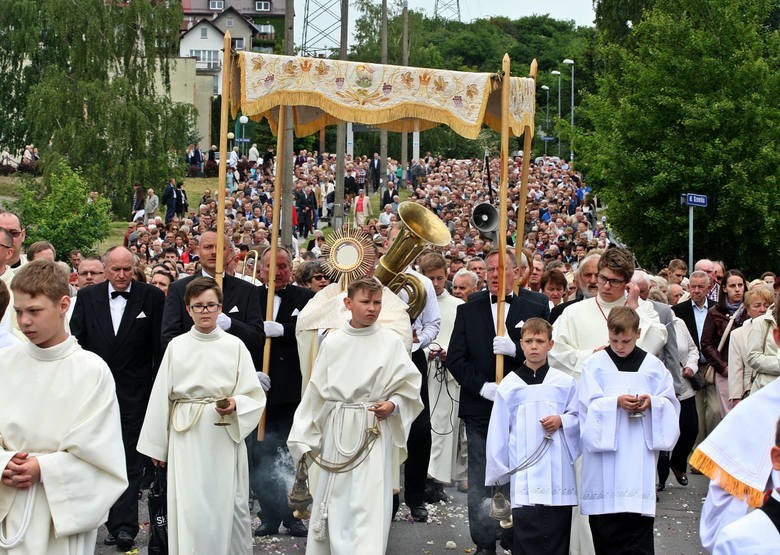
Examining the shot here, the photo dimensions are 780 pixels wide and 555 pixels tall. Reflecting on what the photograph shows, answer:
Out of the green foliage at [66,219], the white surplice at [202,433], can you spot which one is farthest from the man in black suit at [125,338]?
the green foliage at [66,219]

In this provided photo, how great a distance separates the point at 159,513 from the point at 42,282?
3347mm

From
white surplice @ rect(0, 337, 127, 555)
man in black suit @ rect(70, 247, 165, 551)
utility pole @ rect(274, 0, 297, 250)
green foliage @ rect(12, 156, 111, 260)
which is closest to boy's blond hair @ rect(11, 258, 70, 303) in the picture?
white surplice @ rect(0, 337, 127, 555)

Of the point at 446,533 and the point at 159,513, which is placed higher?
the point at 159,513

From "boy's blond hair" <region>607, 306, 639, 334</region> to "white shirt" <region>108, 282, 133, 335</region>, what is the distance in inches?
144

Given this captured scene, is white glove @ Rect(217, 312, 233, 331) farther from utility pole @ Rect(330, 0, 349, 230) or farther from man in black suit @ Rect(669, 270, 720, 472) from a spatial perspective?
utility pole @ Rect(330, 0, 349, 230)

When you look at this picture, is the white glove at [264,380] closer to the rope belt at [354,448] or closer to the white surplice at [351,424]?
the white surplice at [351,424]

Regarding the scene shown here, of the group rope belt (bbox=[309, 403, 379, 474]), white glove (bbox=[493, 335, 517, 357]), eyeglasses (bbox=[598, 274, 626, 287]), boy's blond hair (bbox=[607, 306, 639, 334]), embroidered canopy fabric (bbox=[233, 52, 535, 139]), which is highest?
embroidered canopy fabric (bbox=[233, 52, 535, 139])

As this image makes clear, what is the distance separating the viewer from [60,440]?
19.3 ft

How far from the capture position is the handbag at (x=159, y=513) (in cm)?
871

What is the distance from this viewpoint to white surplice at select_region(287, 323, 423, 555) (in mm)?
8430

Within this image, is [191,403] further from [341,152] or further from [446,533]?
[341,152]

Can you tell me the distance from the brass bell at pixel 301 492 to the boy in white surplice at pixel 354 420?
0.12 m

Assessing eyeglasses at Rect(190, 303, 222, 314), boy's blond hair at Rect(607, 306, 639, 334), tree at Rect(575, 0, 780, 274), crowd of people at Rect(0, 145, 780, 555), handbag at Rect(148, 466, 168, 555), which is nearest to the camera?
crowd of people at Rect(0, 145, 780, 555)

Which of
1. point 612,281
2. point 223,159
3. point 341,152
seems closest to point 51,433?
point 612,281
